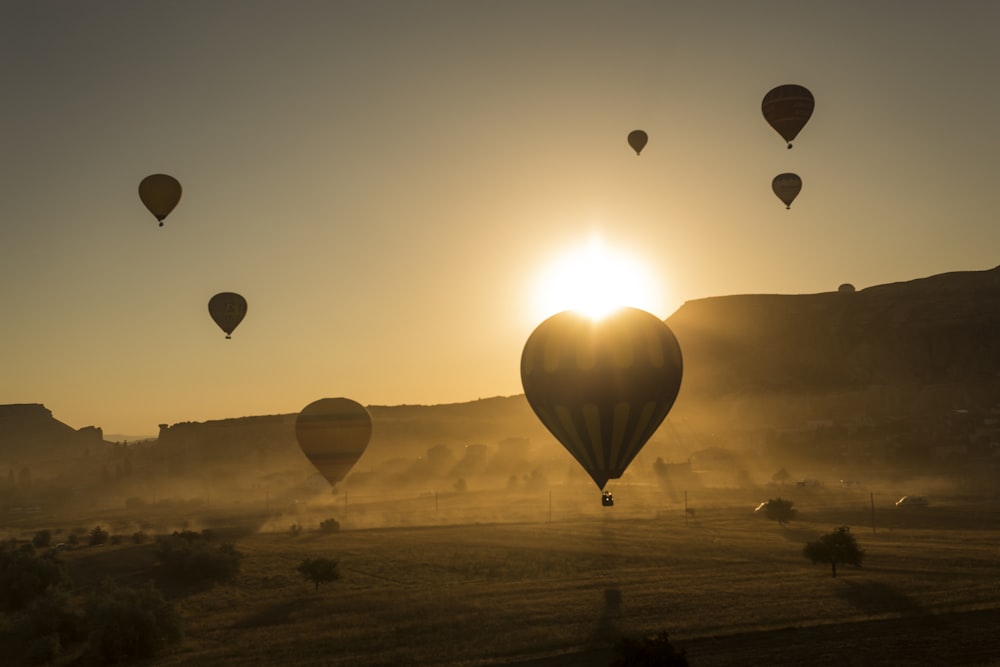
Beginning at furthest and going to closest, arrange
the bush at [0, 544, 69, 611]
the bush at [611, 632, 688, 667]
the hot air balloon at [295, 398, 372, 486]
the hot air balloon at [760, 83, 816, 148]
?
the hot air balloon at [295, 398, 372, 486] < the hot air balloon at [760, 83, 816, 148] < the bush at [0, 544, 69, 611] < the bush at [611, 632, 688, 667]

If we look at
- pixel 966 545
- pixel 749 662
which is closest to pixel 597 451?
pixel 749 662

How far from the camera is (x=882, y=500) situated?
10856 cm

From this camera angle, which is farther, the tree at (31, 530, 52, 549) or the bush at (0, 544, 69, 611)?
the tree at (31, 530, 52, 549)

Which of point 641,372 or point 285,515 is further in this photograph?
point 285,515

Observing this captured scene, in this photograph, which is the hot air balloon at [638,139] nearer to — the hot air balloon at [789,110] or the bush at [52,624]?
the hot air balloon at [789,110]

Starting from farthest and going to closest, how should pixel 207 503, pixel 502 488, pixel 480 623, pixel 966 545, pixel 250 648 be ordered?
pixel 502 488 < pixel 207 503 < pixel 966 545 < pixel 480 623 < pixel 250 648

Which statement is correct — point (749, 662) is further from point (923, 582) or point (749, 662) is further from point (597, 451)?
point (923, 582)

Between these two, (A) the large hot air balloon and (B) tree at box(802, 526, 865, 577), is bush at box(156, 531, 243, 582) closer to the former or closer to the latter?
(A) the large hot air balloon

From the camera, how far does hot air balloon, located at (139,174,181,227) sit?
58188 millimetres

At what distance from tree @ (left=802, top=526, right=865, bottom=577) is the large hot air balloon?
Result: 15944mm

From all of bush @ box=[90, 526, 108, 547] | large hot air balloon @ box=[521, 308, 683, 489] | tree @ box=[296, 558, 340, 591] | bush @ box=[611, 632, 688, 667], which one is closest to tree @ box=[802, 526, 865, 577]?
large hot air balloon @ box=[521, 308, 683, 489]

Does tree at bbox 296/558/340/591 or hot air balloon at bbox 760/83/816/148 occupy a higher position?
hot air balloon at bbox 760/83/816/148

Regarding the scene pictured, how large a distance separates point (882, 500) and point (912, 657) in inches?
3151

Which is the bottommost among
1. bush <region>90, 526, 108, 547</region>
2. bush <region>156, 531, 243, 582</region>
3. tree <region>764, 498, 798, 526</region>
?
bush <region>156, 531, 243, 582</region>
